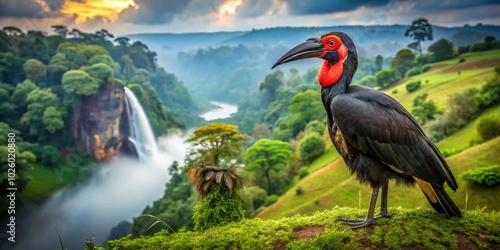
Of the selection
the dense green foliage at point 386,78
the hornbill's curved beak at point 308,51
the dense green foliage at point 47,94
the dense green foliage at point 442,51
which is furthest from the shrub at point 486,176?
the dense green foliage at point 442,51

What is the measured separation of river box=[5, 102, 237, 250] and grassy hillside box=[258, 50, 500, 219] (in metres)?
14.8

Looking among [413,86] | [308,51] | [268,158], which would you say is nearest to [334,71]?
[308,51]

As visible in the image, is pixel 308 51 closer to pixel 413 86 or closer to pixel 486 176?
pixel 486 176

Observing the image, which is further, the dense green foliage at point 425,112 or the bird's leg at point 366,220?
the dense green foliage at point 425,112

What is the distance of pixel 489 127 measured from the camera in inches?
802

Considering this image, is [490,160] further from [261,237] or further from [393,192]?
[261,237]

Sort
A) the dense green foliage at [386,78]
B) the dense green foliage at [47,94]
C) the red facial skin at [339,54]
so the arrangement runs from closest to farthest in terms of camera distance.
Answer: the red facial skin at [339,54] → the dense green foliage at [47,94] → the dense green foliage at [386,78]

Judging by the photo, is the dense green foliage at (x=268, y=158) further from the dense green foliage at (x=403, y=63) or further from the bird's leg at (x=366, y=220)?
the dense green foliage at (x=403, y=63)

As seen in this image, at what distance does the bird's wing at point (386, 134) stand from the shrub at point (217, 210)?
241 cm

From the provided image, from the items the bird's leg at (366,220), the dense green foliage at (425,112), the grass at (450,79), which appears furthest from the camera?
the grass at (450,79)

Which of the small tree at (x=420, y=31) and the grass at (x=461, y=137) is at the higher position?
the small tree at (x=420, y=31)

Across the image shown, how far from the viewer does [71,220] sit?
35344mm

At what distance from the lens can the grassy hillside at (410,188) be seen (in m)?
15.3

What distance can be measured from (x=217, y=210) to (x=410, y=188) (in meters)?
14.8
